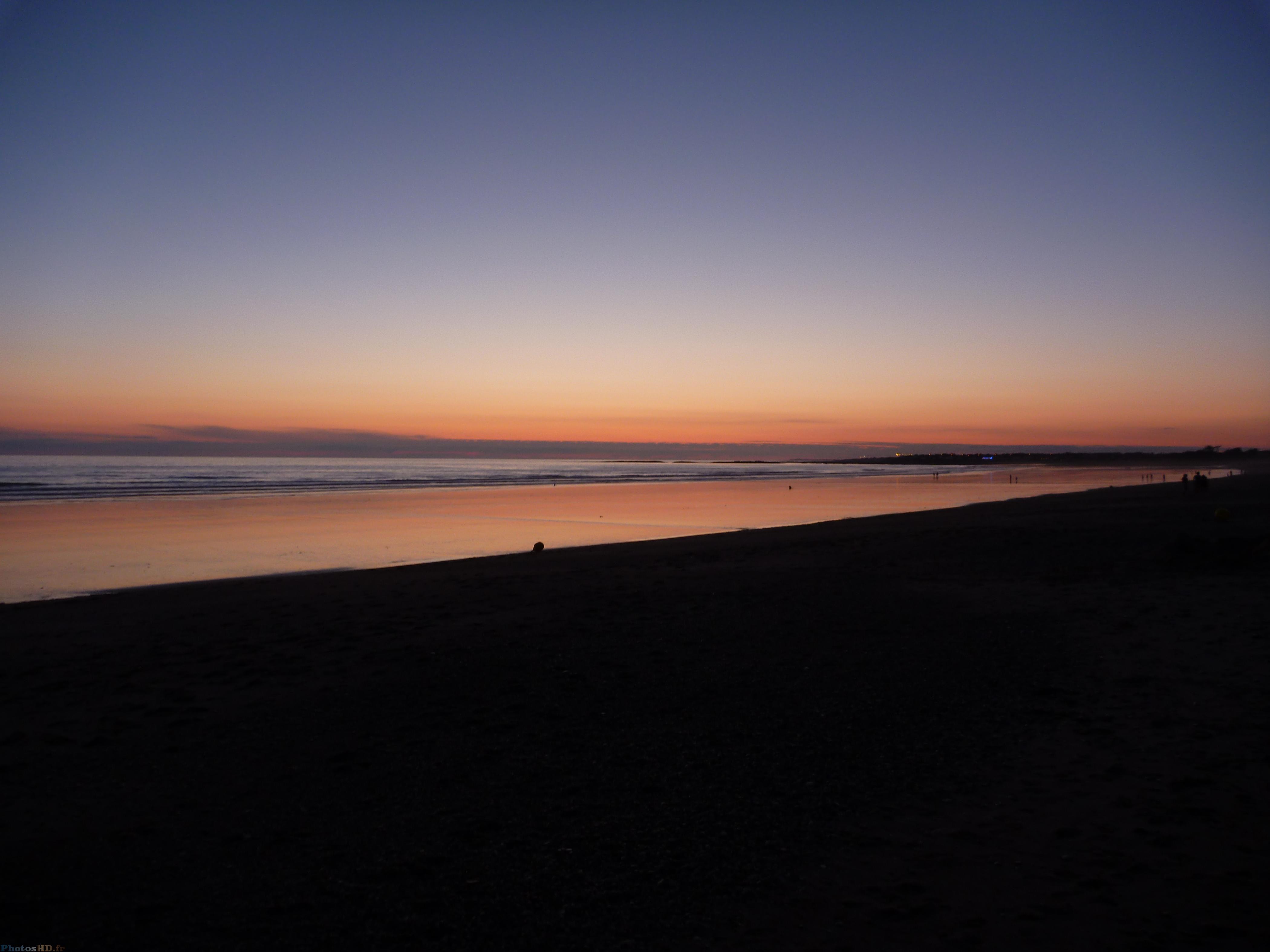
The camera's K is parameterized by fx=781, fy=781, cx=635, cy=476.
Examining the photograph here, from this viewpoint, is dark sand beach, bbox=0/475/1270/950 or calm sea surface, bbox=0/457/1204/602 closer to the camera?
dark sand beach, bbox=0/475/1270/950

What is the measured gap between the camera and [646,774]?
5559mm

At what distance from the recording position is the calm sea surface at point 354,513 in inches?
673

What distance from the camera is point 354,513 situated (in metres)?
30.6

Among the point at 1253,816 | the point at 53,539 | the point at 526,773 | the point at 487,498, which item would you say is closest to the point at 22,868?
the point at 526,773

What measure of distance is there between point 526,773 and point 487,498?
1418 inches

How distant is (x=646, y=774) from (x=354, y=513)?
1077 inches

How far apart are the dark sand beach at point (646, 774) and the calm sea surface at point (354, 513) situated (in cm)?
630

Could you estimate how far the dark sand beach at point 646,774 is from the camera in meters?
3.88

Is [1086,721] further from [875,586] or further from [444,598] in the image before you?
[444,598]

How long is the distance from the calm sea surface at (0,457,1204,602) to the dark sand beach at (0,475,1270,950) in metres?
6.30

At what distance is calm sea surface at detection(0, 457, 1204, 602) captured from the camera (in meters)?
17.1

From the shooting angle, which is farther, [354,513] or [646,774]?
[354,513]

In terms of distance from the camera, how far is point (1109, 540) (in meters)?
16.7

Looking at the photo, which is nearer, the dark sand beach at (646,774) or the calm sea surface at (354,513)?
the dark sand beach at (646,774)
